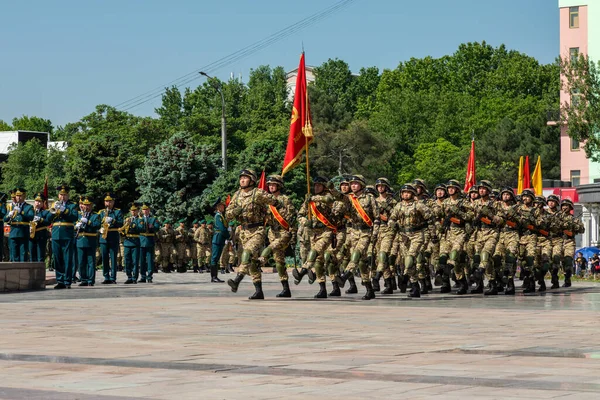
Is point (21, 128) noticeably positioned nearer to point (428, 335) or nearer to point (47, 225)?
point (47, 225)

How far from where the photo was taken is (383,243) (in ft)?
69.2

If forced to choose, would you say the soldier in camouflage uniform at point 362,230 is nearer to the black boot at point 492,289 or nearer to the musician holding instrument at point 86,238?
the black boot at point 492,289

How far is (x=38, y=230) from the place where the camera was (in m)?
25.8

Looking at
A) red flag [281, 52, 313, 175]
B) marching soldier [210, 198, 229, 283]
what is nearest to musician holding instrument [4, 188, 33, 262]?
marching soldier [210, 198, 229, 283]

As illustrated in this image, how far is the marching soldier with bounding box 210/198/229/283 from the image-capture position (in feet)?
93.1

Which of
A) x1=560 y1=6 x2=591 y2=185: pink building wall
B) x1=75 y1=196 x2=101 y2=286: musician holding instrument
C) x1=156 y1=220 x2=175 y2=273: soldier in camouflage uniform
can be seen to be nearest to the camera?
x1=75 y1=196 x2=101 y2=286: musician holding instrument

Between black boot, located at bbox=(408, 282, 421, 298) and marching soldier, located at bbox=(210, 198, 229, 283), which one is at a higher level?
marching soldier, located at bbox=(210, 198, 229, 283)

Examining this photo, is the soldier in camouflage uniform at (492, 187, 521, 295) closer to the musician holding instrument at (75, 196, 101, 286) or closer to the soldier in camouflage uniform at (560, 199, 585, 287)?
the soldier in camouflage uniform at (560, 199, 585, 287)

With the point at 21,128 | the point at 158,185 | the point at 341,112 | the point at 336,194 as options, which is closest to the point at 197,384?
the point at 336,194

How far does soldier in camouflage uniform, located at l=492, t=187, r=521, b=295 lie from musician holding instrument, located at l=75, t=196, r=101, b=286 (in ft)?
27.5

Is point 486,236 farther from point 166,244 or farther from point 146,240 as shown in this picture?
point 166,244

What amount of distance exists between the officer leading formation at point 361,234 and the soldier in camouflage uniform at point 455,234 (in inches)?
0.9

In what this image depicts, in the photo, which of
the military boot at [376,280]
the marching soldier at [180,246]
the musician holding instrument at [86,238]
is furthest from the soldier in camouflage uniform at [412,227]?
the marching soldier at [180,246]

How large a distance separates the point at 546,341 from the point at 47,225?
16.0 meters
